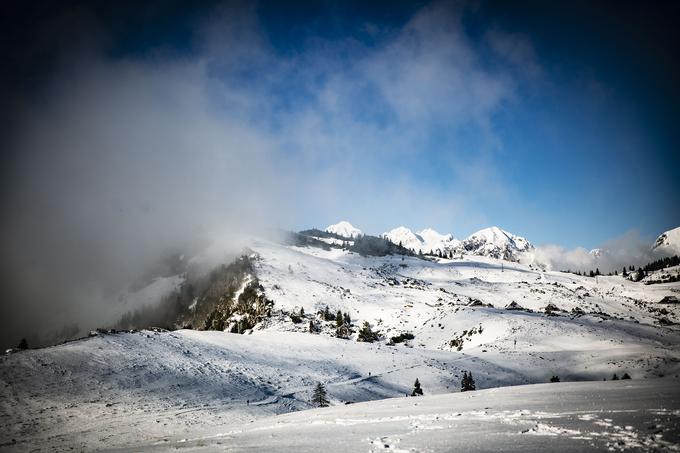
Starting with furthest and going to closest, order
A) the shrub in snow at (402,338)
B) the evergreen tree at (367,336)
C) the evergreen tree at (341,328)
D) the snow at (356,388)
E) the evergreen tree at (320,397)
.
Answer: the evergreen tree at (341,328) → the evergreen tree at (367,336) → the shrub in snow at (402,338) → the evergreen tree at (320,397) → the snow at (356,388)

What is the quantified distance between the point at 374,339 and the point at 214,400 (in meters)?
62.9

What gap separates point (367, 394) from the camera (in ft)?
118

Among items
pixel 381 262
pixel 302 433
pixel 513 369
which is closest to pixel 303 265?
pixel 381 262

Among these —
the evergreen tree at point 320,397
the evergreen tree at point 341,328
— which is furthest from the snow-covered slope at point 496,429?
the evergreen tree at point 341,328

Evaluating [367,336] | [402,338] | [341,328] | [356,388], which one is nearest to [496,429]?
[356,388]

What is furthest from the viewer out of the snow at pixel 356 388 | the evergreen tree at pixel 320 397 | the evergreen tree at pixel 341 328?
the evergreen tree at pixel 341 328

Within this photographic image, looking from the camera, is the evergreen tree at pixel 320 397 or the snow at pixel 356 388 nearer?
the snow at pixel 356 388

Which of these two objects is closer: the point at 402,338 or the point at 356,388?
the point at 356,388

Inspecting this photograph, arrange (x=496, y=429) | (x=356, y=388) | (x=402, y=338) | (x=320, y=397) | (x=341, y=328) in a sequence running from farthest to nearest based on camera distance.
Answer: (x=341, y=328) → (x=402, y=338) → (x=356, y=388) → (x=320, y=397) → (x=496, y=429)

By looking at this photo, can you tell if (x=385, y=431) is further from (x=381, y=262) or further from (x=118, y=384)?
(x=381, y=262)

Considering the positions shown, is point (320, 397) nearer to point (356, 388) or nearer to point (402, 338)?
point (356, 388)

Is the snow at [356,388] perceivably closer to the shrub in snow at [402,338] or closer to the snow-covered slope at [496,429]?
the snow-covered slope at [496,429]

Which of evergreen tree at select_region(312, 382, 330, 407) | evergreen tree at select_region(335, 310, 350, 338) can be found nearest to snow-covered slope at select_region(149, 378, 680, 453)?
evergreen tree at select_region(312, 382, 330, 407)

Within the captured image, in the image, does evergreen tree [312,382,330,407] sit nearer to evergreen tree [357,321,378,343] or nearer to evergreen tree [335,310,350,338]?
evergreen tree [357,321,378,343]
